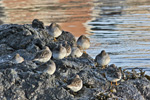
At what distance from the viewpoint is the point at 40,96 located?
22.4ft

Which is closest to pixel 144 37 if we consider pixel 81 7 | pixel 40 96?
pixel 40 96

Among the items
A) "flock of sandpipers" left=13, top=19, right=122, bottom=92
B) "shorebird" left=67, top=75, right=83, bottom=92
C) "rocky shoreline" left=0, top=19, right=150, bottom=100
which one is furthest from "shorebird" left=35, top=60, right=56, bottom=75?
"shorebird" left=67, top=75, right=83, bottom=92

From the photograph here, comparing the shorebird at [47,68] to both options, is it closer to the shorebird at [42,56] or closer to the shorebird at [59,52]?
the shorebird at [42,56]

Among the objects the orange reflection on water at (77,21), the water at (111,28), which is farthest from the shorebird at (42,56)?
the orange reflection on water at (77,21)

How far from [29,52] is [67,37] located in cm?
236

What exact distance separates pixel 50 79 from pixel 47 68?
335 millimetres

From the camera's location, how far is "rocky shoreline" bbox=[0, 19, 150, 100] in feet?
22.4

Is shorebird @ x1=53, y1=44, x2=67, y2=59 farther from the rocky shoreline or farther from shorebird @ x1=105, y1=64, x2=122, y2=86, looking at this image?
shorebird @ x1=105, y1=64, x2=122, y2=86

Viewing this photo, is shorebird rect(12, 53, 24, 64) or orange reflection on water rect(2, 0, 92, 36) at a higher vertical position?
shorebird rect(12, 53, 24, 64)

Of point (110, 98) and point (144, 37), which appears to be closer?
point (110, 98)

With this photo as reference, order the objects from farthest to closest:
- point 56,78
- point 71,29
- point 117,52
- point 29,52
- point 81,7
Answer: point 81,7, point 71,29, point 117,52, point 29,52, point 56,78

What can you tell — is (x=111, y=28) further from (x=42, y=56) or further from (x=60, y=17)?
(x=42, y=56)

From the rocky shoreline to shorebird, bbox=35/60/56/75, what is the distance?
0.13m

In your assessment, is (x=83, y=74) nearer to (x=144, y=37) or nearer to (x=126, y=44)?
(x=126, y=44)
